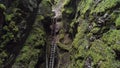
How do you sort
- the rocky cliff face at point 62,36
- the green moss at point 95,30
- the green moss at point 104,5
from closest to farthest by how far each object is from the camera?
the rocky cliff face at point 62,36 < the green moss at point 104,5 < the green moss at point 95,30

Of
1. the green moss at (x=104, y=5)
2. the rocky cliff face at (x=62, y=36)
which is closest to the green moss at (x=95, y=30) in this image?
the rocky cliff face at (x=62, y=36)

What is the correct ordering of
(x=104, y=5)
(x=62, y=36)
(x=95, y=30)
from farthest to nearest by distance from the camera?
(x=62, y=36), (x=104, y=5), (x=95, y=30)

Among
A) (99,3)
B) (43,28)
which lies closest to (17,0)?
(43,28)

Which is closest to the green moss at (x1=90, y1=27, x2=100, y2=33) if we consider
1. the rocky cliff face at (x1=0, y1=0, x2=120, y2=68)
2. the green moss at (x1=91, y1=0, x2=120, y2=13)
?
the rocky cliff face at (x1=0, y1=0, x2=120, y2=68)

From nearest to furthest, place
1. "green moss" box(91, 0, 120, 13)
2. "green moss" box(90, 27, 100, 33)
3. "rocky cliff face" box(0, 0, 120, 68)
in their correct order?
"rocky cliff face" box(0, 0, 120, 68)
"green moss" box(91, 0, 120, 13)
"green moss" box(90, 27, 100, 33)

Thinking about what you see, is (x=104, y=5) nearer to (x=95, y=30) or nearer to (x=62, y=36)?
(x=95, y=30)

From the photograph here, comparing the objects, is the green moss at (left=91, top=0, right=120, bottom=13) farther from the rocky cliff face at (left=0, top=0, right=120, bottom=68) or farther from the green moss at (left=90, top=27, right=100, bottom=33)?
the green moss at (left=90, top=27, right=100, bottom=33)

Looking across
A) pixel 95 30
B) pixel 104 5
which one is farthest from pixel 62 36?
pixel 104 5

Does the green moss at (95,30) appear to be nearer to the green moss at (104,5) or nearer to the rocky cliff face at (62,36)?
the rocky cliff face at (62,36)
